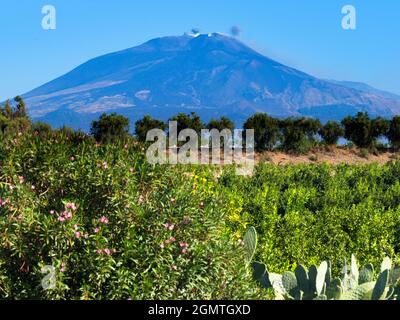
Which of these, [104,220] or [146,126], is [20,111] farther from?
[104,220]

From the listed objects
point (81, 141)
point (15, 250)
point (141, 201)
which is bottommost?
point (15, 250)

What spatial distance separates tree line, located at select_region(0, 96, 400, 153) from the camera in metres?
25.4

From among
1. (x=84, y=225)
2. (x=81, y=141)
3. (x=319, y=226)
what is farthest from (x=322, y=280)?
(x=319, y=226)

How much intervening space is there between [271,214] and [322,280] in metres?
5.03

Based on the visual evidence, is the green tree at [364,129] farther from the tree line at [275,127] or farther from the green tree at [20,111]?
the green tree at [20,111]

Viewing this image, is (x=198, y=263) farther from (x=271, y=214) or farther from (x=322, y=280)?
(x=271, y=214)

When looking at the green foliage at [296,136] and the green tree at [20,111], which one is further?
the green tree at [20,111]

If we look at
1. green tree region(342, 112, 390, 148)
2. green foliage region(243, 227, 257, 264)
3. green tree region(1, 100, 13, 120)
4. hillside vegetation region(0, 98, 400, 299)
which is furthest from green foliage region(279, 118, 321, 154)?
hillside vegetation region(0, 98, 400, 299)

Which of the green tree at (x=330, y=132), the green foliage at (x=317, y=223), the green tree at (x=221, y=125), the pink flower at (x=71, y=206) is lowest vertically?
the green foliage at (x=317, y=223)

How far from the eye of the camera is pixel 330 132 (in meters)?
28.5

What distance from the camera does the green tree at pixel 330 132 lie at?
28453mm

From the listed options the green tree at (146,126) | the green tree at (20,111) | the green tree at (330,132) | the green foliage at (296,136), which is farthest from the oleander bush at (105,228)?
the green tree at (330,132)

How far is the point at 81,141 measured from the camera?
19.3 ft

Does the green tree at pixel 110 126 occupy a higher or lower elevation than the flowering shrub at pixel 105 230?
higher
